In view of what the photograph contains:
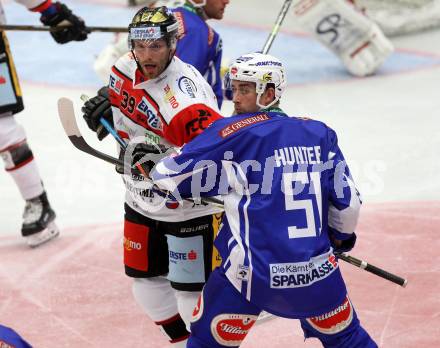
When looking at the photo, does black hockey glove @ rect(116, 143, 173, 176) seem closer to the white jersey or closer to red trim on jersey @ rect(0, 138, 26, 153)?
the white jersey

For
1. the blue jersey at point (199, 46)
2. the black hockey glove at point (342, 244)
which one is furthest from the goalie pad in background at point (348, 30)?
the black hockey glove at point (342, 244)

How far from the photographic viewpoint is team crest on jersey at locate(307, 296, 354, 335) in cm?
326

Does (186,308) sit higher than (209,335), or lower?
lower

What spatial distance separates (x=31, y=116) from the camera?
7.53 m

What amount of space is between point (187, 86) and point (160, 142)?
0.78 ft

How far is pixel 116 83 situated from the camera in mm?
3885

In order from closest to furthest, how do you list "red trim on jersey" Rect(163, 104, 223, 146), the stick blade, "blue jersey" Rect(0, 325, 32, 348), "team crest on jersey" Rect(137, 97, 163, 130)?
1. "blue jersey" Rect(0, 325, 32, 348)
2. "red trim on jersey" Rect(163, 104, 223, 146)
3. "team crest on jersey" Rect(137, 97, 163, 130)
4. the stick blade

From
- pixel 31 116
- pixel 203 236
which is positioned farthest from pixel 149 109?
pixel 31 116

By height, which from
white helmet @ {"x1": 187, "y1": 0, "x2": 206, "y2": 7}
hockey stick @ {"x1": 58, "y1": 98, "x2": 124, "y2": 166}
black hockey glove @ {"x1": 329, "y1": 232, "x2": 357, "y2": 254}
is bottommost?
black hockey glove @ {"x1": 329, "y1": 232, "x2": 357, "y2": 254}

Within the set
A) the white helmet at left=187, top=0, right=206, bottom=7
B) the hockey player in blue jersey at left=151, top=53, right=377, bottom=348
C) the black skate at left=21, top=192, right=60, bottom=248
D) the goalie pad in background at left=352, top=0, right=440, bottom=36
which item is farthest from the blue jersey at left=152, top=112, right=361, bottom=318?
the goalie pad in background at left=352, top=0, right=440, bottom=36

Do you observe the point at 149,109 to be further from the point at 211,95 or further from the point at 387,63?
the point at 387,63

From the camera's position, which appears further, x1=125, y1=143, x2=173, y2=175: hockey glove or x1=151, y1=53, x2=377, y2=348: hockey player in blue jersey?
x1=125, y1=143, x2=173, y2=175: hockey glove

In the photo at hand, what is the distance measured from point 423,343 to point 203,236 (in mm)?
1132

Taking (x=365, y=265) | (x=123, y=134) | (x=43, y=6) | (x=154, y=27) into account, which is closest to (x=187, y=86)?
(x=154, y=27)
